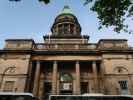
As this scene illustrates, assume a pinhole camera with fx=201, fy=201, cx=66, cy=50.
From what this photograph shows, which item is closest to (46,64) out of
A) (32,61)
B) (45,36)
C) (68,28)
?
(32,61)

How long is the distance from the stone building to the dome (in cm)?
716

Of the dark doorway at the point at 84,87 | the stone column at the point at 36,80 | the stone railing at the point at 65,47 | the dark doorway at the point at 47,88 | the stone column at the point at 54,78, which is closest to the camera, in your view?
the stone column at the point at 36,80

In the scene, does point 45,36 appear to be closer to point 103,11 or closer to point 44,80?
point 44,80

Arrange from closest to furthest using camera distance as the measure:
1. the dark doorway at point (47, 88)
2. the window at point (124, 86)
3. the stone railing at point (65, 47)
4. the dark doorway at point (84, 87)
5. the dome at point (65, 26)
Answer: the window at point (124, 86), the dark doorway at point (47, 88), the dark doorway at point (84, 87), the stone railing at point (65, 47), the dome at point (65, 26)

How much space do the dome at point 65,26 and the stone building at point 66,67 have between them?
282 inches

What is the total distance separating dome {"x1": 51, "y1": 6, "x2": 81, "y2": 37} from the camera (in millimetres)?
33906

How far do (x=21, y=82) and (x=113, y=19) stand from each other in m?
14.4

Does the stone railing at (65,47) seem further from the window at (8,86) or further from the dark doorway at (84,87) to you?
the window at (8,86)

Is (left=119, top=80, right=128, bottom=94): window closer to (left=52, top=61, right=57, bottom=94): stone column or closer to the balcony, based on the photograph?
the balcony

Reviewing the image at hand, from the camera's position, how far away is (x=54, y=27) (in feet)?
118

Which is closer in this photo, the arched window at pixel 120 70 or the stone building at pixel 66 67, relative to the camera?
the stone building at pixel 66 67

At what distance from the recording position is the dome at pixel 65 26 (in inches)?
1335

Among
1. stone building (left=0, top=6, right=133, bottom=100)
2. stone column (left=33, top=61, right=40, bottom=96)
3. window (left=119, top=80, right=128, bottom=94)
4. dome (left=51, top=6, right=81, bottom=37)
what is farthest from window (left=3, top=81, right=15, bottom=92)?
window (left=119, top=80, right=128, bottom=94)

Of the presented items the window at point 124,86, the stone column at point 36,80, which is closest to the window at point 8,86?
the stone column at point 36,80
